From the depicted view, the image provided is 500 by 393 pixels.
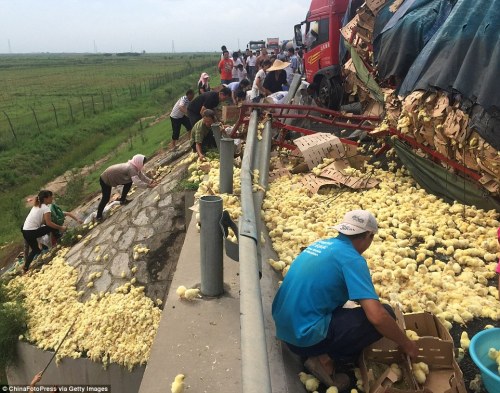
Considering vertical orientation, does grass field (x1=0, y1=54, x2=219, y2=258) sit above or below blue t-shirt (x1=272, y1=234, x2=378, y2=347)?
below

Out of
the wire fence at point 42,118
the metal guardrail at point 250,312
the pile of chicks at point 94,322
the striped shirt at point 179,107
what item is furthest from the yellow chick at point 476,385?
the wire fence at point 42,118

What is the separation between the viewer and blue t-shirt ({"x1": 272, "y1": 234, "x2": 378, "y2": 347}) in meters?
2.78

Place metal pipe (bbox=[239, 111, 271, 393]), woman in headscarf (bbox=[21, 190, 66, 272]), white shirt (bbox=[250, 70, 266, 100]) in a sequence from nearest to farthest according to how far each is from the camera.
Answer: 1. metal pipe (bbox=[239, 111, 271, 393])
2. woman in headscarf (bbox=[21, 190, 66, 272])
3. white shirt (bbox=[250, 70, 266, 100])

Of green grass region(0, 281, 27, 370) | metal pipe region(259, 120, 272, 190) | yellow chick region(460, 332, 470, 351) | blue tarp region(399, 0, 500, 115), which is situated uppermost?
blue tarp region(399, 0, 500, 115)

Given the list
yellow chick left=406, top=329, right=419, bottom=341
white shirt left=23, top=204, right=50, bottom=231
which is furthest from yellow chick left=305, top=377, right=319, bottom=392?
white shirt left=23, top=204, right=50, bottom=231

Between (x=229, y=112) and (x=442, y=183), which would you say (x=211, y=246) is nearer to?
(x=442, y=183)

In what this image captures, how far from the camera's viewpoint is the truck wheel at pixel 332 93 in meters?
12.5

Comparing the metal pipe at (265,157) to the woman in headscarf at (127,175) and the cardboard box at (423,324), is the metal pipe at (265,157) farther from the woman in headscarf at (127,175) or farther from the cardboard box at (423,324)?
the cardboard box at (423,324)

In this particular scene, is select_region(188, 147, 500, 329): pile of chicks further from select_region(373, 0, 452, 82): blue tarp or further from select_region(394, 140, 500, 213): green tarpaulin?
select_region(373, 0, 452, 82): blue tarp

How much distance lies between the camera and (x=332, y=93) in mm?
12578

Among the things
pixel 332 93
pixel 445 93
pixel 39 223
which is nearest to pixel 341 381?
pixel 445 93

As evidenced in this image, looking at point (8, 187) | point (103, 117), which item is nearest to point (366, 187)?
point (8, 187)

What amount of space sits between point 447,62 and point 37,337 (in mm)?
6734

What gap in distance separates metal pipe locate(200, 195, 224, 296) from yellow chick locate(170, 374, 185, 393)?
3.08ft
